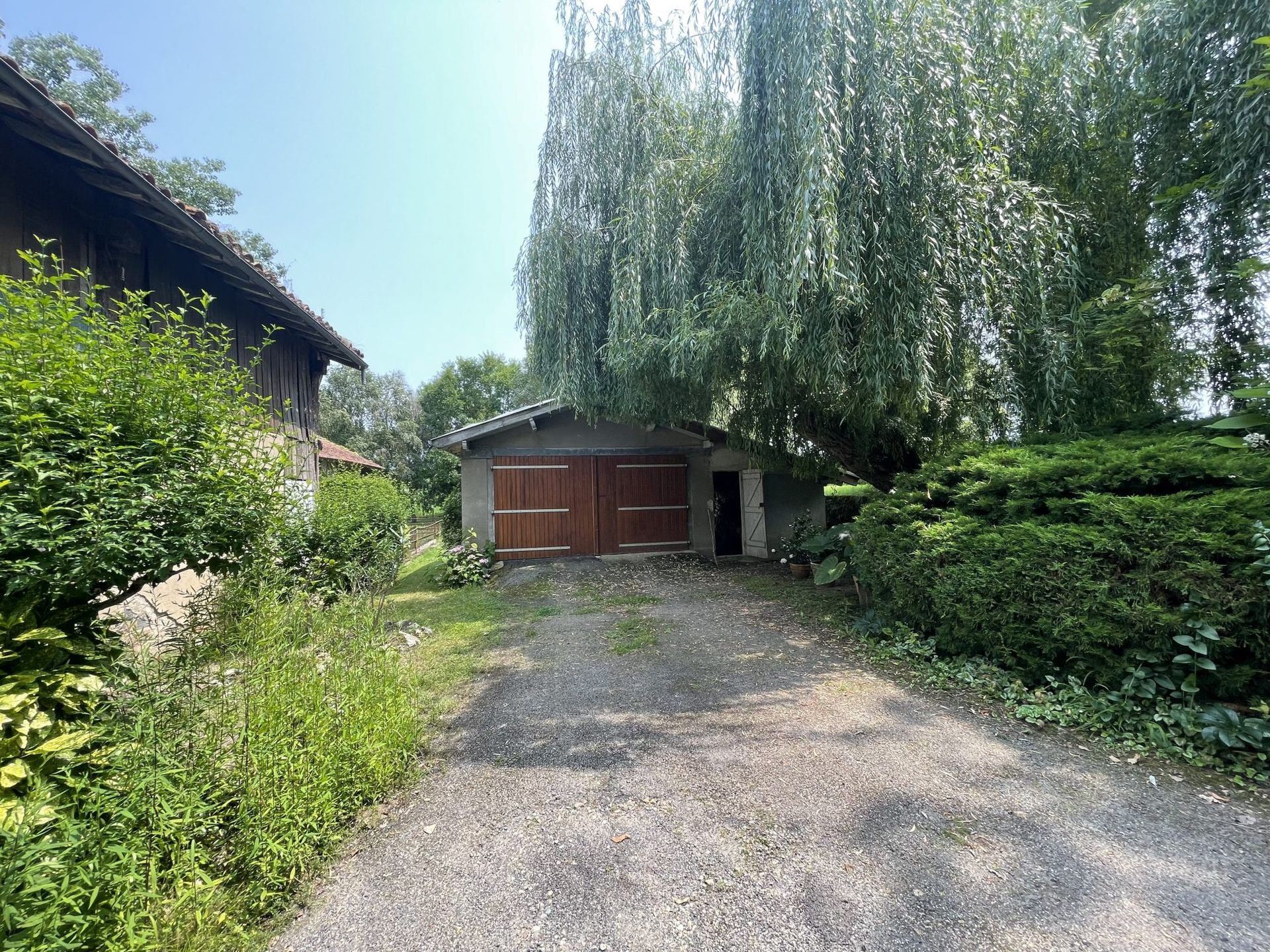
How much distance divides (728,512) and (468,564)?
17.7ft

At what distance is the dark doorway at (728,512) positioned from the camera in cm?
1013

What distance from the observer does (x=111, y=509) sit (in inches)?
71.9

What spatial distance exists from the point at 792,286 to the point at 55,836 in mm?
4640

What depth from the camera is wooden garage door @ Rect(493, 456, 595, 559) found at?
9008mm

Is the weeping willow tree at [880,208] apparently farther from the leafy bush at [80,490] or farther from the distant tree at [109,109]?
the distant tree at [109,109]

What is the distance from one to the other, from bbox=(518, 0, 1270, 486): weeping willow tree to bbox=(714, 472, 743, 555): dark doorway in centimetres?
459

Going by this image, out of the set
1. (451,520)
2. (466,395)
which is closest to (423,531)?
(451,520)

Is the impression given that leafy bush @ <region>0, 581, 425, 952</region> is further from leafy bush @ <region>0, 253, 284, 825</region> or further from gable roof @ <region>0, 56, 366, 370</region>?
gable roof @ <region>0, 56, 366, 370</region>

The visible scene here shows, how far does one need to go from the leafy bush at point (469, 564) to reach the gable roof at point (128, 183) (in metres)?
4.30

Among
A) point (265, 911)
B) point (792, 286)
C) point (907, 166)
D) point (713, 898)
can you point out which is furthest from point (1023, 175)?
point (265, 911)

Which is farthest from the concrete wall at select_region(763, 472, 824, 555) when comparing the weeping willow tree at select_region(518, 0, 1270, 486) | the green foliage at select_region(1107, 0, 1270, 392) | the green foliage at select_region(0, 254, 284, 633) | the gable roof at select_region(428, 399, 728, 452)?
the green foliage at select_region(0, 254, 284, 633)

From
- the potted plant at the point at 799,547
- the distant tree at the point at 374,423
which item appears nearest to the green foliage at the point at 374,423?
the distant tree at the point at 374,423

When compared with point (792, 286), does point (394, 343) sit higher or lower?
higher

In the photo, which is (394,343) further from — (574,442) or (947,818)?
(947,818)
